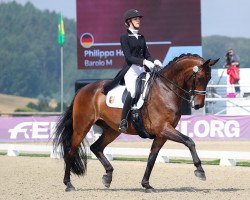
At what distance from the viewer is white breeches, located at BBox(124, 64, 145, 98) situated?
1243cm

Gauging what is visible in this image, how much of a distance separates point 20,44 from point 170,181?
474 feet

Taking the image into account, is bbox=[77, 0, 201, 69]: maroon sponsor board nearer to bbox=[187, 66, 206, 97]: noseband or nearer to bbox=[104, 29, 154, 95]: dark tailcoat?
bbox=[104, 29, 154, 95]: dark tailcoat

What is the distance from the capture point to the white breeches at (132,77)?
12.4 meters

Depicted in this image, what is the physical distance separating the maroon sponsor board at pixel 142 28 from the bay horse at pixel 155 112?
51.9 feet

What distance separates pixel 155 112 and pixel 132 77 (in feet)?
2.27

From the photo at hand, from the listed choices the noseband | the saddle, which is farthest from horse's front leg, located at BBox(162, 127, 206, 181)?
the noseband

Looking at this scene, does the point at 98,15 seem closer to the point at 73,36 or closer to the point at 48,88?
the point at 48,88

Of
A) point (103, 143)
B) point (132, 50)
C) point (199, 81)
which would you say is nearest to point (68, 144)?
point (103, 143)

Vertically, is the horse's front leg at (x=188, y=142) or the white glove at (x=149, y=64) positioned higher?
the white glove at (x=149, y=64)

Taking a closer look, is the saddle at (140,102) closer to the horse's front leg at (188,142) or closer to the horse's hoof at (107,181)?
the horse's front leg at (188,142)

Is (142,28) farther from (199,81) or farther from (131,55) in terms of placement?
(199,81)

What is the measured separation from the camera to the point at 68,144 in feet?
44.0

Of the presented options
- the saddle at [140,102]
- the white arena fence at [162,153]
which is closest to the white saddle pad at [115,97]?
the saddle at [140,102]

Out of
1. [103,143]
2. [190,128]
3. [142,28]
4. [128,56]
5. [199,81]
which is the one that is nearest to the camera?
[199,81]
